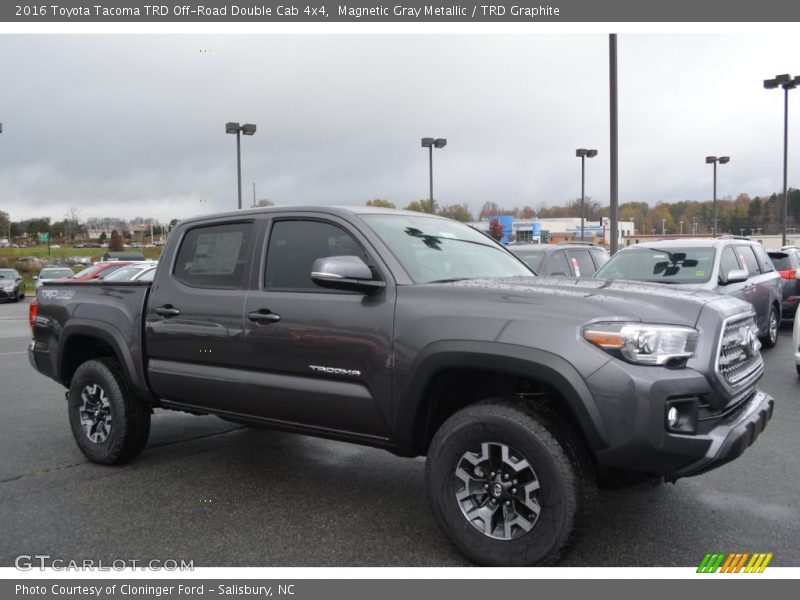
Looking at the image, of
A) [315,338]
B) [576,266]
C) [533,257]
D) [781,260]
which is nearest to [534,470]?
[315,338]

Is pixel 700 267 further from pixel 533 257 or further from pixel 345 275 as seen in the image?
pixel 345 275

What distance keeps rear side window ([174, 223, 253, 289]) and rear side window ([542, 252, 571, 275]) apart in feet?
22.6

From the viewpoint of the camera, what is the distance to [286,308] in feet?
13.6

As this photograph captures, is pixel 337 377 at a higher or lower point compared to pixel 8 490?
higher

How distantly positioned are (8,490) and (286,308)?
2501 mm

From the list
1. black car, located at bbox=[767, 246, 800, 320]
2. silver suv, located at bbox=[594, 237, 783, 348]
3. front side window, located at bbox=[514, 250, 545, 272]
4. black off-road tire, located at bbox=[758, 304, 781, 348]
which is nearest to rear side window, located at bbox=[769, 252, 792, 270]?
black car, located at bbox=[767, 246, 800, 320]

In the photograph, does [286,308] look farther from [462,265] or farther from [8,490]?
[8,490]

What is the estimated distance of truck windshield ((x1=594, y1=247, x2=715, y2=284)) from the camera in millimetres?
9023

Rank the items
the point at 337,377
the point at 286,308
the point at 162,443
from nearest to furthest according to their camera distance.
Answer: the point at 337,377, the point at 286,308, the point at 162,443

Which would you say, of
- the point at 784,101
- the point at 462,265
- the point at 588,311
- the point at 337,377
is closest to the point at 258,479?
the point at 337,377

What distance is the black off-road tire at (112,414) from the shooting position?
5137mm

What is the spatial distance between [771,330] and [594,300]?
937 centimetres

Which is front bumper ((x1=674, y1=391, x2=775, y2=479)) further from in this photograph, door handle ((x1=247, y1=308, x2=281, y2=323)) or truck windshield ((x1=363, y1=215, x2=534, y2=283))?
door handle ((x1=247, y1=308, x2=281, y2=323))

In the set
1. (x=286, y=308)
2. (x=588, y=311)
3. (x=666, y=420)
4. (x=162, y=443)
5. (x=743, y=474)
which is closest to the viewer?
(x=666, y=420)
